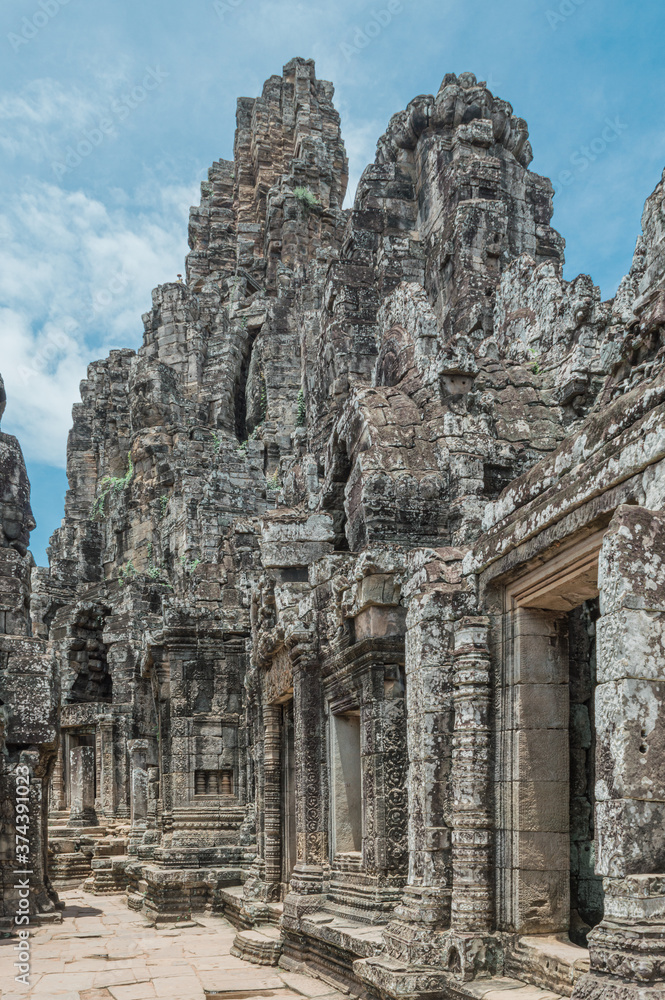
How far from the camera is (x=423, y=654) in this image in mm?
8109

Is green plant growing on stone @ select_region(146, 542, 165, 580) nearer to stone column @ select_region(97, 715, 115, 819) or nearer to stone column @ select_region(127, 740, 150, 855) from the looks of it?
stone column @ select_region(97, 715, 115, 819)

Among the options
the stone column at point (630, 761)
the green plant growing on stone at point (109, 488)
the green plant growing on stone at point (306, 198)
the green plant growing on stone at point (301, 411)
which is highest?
the green plant growing on stone at point (306, 198)

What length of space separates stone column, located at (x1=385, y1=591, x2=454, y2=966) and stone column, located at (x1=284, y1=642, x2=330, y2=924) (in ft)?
10.7

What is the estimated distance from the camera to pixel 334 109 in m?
59.3

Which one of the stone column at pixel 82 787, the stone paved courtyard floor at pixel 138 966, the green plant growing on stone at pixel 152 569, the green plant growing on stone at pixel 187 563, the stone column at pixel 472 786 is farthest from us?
the green plant growing on stone at pixel 152 569

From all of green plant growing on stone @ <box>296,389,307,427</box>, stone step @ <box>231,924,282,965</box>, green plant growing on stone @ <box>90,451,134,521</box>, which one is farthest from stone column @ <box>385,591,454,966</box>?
green plant growing on stone @ <box>90,451,134,521</box>

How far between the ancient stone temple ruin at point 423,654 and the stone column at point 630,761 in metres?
0.02

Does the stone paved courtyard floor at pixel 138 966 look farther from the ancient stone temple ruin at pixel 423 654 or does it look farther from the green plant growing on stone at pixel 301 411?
the green plant growing on stone at pixel 301 411

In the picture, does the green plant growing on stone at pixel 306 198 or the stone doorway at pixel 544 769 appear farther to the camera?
the green plant growing on stone at pixel 306 198

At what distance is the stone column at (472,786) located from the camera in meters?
7.31

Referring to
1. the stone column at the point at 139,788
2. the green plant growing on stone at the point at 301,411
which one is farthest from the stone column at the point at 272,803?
the green plant growing on stone at the point at 301,411

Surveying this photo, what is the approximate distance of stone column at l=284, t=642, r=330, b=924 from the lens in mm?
11125

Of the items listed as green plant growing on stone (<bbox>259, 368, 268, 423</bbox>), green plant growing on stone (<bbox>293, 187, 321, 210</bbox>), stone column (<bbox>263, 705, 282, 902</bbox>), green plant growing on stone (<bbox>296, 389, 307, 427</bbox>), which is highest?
green plant growing on stone (<bbox>293, 187, 321, 210</bbox>)

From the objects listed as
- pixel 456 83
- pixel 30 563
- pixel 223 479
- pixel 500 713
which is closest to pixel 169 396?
pixel 223 479
